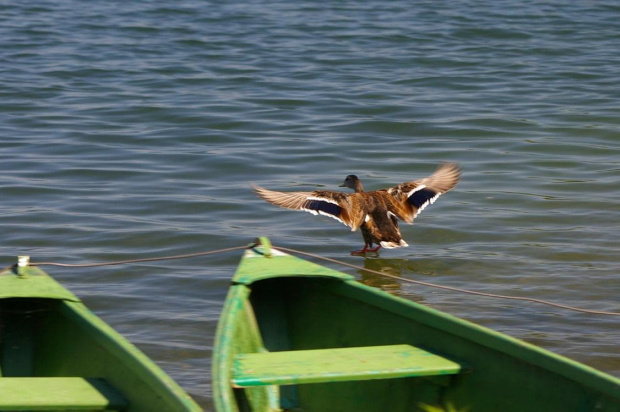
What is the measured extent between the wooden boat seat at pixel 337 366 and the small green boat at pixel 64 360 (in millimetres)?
377

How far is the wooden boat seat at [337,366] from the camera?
4.02 meters

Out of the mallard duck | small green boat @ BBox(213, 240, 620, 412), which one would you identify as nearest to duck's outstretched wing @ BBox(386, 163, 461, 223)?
the mallard duck

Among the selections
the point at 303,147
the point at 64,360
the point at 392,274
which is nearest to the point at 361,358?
the point at 64,360

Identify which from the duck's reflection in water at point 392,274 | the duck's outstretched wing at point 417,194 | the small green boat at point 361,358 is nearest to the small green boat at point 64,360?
the small green boat at point 361,358

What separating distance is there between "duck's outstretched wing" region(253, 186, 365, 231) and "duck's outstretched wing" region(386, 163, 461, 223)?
1.26 feet

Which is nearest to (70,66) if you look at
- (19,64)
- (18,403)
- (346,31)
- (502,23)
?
(19,64)

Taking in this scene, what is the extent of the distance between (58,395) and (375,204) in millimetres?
4449

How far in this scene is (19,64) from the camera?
17.0 m

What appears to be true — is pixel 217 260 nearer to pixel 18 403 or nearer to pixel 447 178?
pixel 447 178

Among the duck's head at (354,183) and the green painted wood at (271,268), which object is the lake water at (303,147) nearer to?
the duck's head at (354,183)

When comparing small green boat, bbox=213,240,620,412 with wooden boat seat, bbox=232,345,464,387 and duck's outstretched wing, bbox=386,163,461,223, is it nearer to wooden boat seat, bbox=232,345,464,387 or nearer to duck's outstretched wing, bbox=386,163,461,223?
wooden boat seat, bbox=232,345,464,387

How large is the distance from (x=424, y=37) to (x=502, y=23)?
2260mm

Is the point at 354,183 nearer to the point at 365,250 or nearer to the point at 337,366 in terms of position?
the point at 365,250

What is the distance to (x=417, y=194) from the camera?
27.4 feet
